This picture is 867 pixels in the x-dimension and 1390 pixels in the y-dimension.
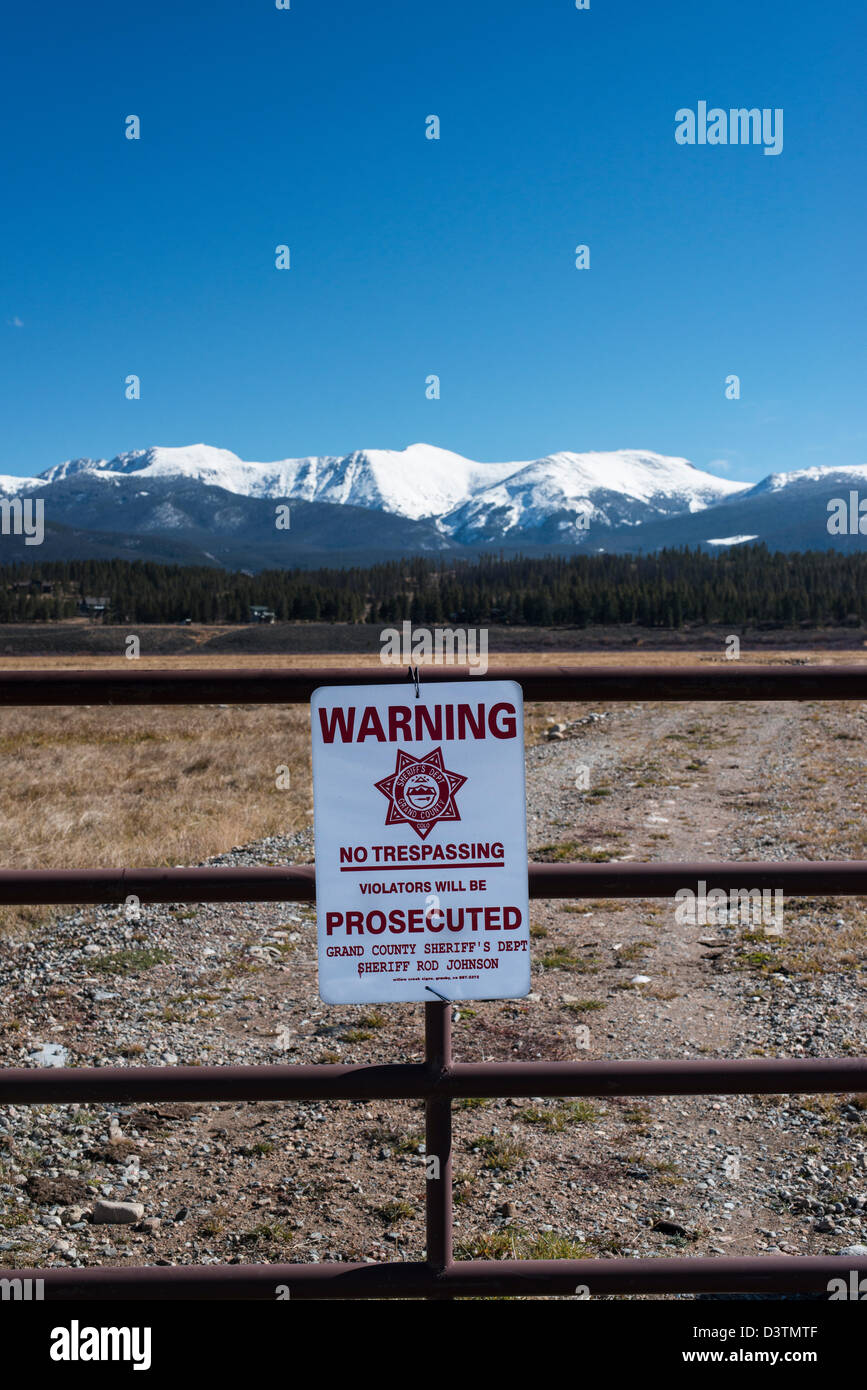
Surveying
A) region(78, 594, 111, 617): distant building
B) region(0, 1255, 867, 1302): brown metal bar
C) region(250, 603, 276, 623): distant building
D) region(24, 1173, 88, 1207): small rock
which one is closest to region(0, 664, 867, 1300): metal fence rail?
region(0, 1255, 867, 1302): brown metal bar

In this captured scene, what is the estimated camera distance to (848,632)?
11744cm

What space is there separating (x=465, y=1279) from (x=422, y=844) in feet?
3.94

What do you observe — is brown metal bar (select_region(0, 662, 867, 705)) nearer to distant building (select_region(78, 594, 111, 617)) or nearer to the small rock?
the small rock

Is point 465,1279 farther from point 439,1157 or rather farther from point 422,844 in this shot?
point 422,844

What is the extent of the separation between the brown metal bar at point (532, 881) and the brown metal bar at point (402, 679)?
0.47 metres

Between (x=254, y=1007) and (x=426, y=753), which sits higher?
(x=426, y=753)

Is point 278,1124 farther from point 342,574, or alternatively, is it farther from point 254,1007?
point 342,574

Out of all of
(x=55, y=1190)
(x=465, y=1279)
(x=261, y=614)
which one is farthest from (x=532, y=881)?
(x=261, y=614)

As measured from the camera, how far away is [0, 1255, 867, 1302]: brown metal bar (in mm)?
2707

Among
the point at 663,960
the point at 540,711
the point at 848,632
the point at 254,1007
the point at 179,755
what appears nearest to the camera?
the point at 254,1007

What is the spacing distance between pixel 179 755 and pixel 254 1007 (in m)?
16.7

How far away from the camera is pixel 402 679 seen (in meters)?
2.72

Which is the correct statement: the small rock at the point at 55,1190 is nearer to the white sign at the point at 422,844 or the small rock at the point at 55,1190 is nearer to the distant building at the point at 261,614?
the white sign at the point at 422,844
